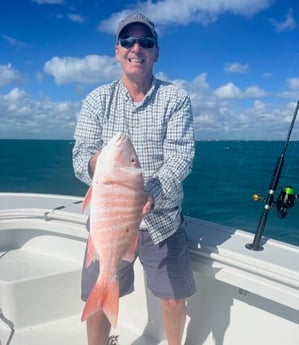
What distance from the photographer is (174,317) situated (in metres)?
2.95

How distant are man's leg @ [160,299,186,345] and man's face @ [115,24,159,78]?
1.64 m

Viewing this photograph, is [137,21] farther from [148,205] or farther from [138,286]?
[138,286]

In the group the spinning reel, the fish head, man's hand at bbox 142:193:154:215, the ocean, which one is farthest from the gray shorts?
the ocean

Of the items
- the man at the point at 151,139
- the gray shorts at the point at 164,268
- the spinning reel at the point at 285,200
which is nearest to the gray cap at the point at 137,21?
the man at the point at 151,139

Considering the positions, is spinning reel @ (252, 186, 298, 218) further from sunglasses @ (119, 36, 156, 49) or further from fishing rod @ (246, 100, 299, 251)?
sunglasses @ (119, 36, 156, 49)

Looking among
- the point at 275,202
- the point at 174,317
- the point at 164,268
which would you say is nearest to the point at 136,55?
the point at 164,268

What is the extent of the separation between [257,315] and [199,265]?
623 mm

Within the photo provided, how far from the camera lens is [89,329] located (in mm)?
2979

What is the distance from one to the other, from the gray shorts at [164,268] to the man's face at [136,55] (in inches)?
43.7

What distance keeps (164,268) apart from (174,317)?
428mm

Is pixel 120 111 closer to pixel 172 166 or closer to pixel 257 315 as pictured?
pixel 172 166

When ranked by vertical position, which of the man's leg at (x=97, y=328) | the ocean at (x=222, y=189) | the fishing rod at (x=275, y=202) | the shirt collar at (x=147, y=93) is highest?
the shirt collar at (x=147, y=93)

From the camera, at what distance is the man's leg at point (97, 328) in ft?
9.64

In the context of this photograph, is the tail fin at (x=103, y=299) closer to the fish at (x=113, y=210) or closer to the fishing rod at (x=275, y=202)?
the fish at (x=113, y=210)
